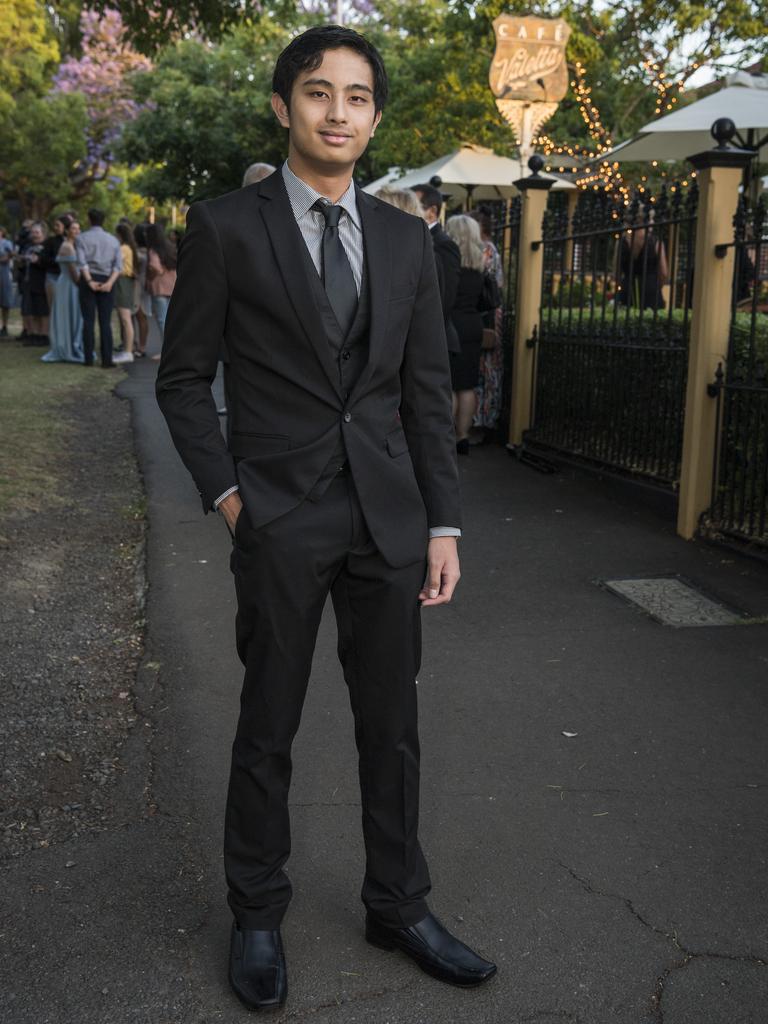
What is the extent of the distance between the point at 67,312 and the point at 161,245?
113 inches

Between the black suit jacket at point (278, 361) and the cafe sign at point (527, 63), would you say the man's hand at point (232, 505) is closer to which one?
the black suit jacket at point (278, 361)

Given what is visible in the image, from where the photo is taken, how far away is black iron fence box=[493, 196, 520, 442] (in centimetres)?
1095

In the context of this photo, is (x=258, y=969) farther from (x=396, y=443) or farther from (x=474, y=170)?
(x=474, y=170)

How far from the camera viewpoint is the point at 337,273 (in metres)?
2.58

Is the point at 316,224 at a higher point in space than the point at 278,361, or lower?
higher

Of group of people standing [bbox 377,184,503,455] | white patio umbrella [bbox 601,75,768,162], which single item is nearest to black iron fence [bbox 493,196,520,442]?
group of people standing [bbox 377,184,503,455]

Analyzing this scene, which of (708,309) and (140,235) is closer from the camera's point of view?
(708,309)

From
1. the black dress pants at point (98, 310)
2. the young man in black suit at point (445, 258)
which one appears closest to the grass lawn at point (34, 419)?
the black dress pants at point (98, 310)

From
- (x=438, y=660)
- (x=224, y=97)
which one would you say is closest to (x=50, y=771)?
(x=438, y=660)

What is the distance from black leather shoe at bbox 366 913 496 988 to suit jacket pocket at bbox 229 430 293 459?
1.16 meters

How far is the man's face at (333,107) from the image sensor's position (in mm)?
2488

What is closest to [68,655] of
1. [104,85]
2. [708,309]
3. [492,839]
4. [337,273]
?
[492,839]

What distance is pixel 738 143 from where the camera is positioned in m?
14.1

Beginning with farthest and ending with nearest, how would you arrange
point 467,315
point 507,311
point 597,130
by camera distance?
point 597,130 < point 507,311 < point 467,315
